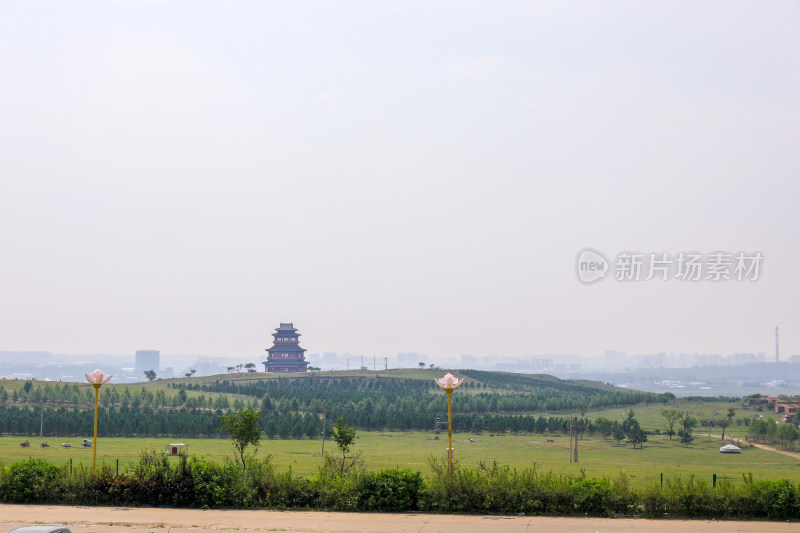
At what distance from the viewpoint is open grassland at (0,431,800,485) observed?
7200 centimetres

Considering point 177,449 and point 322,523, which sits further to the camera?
point 177,449

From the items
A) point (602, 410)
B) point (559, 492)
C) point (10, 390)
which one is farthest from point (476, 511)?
point (602, 410)

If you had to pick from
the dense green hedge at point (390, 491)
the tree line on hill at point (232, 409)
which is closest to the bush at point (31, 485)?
the dense green hedge at point (390, 491)

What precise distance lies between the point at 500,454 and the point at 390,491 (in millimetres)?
71015

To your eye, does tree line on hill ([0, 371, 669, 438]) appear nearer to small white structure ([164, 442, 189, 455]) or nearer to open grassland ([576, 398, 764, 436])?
open grassland ([576, 398, 764, 436])

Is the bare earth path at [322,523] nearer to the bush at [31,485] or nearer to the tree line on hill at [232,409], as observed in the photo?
the bush at [31,485]

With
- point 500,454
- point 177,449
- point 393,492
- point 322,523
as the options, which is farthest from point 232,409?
point 322,523

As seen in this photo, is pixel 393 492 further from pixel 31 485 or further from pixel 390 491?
pixel 31 485

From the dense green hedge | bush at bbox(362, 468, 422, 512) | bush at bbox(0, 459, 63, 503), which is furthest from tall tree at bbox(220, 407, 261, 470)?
bush at bbox(362, 468, 422, 512)

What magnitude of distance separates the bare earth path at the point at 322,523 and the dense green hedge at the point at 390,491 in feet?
2.21

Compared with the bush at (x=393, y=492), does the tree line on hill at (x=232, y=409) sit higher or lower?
lower

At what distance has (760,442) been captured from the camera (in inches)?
4665

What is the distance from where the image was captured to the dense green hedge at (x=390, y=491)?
926 inches

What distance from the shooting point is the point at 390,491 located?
2481 centimetres
